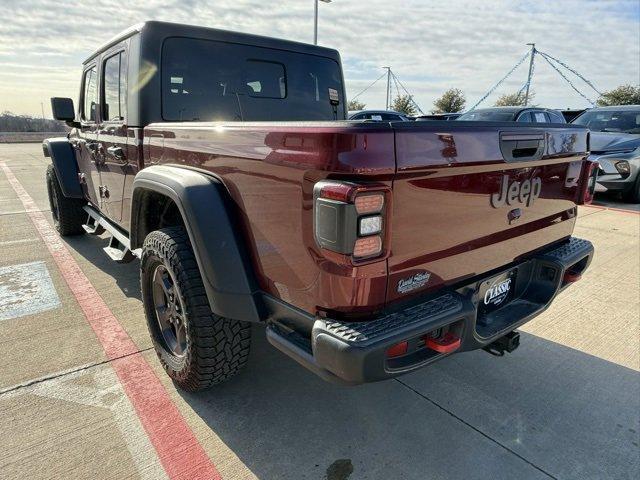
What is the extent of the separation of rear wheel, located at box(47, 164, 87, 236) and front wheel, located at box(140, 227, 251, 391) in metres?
3.34

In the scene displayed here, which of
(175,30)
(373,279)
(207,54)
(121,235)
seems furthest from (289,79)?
(373,279)

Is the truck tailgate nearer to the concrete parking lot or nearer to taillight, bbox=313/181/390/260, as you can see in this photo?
taillight, bbox=313/181/390/260

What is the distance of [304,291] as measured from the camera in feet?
5.62

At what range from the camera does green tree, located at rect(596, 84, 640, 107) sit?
1226 inches

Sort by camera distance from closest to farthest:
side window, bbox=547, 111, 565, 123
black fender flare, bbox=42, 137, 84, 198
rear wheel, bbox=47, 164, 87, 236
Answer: black fender flare, bbox=42, 137, 84, 198 < rear wheel, bbox=47, 164, 87, 236 < side window, bbox=547, 111, 565, 123

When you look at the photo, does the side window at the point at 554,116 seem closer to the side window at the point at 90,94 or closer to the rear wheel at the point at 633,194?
the rear wheel at the point at 633,194

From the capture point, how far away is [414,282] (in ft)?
5.79

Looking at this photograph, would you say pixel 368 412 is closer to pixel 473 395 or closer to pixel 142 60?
pixel 473 395

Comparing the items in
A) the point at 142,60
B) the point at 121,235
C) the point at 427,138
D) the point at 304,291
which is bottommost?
the point at 121,235

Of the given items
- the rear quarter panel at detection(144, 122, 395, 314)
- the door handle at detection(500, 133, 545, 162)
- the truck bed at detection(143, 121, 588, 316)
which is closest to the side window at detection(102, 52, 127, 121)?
the truck bed at detection(143, 121, 588, 316)

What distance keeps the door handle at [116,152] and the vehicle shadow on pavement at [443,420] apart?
1.74 m

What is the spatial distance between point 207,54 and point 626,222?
21.9ft

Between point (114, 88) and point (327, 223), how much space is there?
2.65 meters

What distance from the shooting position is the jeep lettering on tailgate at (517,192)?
201 centimetres
